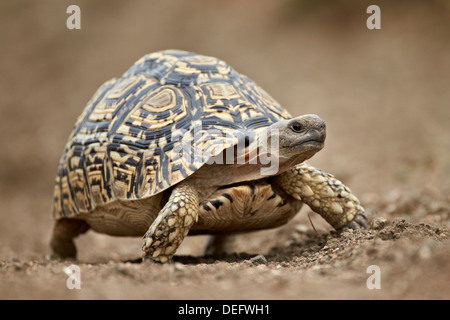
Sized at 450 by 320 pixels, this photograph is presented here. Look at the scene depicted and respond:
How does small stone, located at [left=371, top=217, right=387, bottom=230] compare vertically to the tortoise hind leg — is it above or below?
above

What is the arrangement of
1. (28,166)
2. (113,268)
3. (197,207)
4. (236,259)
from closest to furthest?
(113,268), (197,207), (236,259), (28,166)

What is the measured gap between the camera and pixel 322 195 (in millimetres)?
4656

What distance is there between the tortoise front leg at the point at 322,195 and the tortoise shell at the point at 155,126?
1.76 feet

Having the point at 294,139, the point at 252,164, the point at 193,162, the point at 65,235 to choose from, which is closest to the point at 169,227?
the point at 193,162

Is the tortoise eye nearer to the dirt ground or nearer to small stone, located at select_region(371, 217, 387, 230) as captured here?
the dirt ground

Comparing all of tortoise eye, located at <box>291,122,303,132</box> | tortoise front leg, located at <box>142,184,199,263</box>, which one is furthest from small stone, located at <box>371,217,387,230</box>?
tortoise front leg, located at <box>142,184,199,263</box>

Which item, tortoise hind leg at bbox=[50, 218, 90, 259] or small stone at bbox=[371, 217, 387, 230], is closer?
small stone at bbox=[371, 217, 387, 230]

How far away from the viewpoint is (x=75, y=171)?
529 centimetres

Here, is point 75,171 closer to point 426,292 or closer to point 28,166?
point 426,292

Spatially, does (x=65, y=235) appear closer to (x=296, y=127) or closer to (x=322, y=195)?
(x=322, y=195)

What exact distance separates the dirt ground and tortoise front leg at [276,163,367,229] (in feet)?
0.64

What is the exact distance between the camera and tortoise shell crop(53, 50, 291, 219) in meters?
4.48
